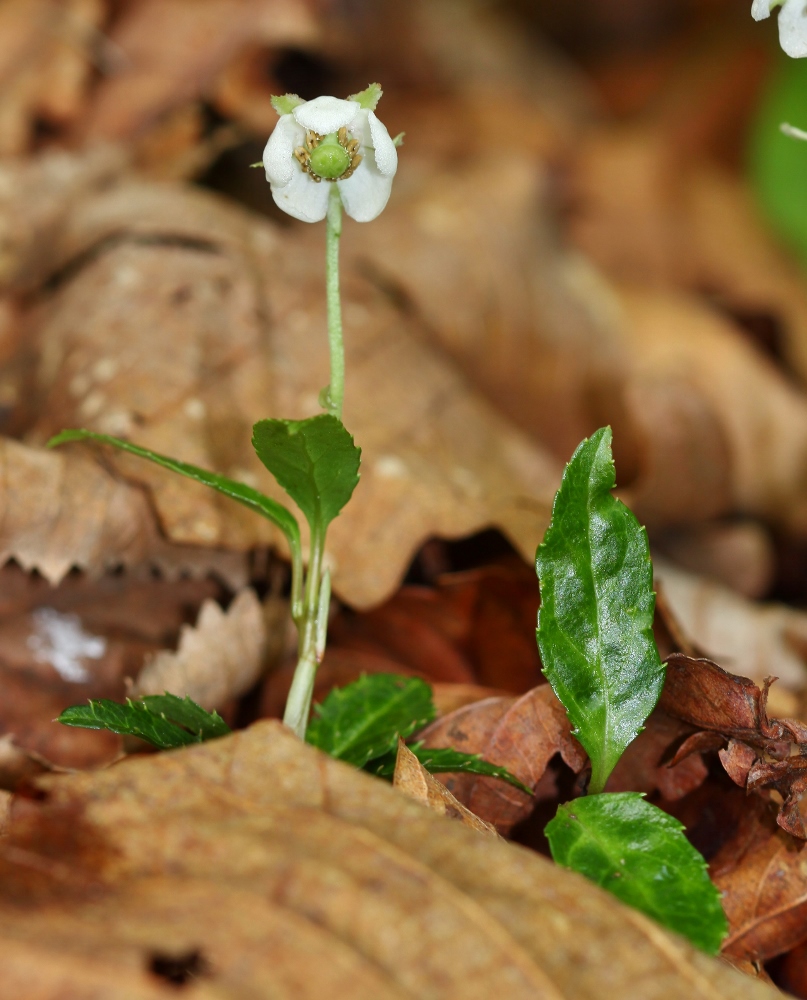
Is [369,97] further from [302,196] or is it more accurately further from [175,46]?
[175,46]

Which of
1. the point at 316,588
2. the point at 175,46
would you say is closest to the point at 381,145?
the point at 316,588

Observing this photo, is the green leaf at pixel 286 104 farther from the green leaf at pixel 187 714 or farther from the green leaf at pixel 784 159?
the green leaf at pixel 784 159

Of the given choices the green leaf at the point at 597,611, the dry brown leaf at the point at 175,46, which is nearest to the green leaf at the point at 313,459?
the green leaf at the point at 597,611

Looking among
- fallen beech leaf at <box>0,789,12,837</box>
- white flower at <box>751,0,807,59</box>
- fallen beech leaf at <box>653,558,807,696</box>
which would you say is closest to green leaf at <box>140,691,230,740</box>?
fallen beech leaf at <box>0,789,12,837</box>

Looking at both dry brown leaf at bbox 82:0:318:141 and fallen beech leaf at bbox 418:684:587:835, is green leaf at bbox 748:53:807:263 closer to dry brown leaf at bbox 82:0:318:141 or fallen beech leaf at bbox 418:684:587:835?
dry brown leaf at bbox 82:0:318:141

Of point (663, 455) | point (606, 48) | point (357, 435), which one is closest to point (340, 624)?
point (357, 435)

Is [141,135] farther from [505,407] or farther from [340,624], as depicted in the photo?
[340,624]
